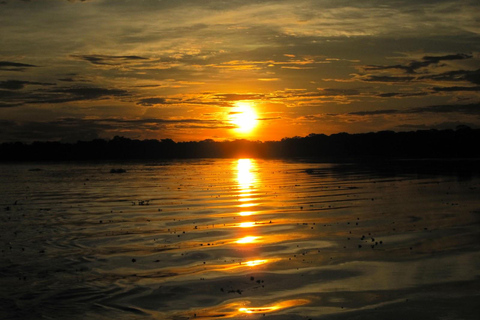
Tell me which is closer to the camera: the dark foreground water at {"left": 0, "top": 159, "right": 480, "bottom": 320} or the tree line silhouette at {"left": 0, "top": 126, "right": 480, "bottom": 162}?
the dark foreground water at {"left": 0, "top": 159, "right": 480, "bottom": 320}

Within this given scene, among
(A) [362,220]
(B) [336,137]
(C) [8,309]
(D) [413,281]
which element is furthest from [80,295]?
(B) [336,137]

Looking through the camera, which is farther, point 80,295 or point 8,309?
point 80,295

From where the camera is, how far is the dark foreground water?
1186 centimetres

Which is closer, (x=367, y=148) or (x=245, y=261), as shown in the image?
(x=245, y=261)

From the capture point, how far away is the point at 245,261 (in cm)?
1620

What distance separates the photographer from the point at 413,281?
44.7ft

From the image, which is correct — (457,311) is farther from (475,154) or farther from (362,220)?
(475,154)

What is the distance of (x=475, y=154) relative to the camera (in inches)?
5074

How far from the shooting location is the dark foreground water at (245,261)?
11859 mm

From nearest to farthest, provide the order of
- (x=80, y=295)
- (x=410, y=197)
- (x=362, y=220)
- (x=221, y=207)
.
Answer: (x=80, y=295)
(x=362, y=220)
(x=221, y=207)
(x=410, y=197)

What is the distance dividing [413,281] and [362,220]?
33.2 ft

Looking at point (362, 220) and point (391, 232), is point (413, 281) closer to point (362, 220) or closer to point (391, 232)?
point (391, 232)

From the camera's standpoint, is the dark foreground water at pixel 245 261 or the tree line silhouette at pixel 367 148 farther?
the tree line silhouette at pixel 367 148

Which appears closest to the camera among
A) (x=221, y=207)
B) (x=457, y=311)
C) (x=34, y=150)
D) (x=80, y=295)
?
(x=457, y=311)
